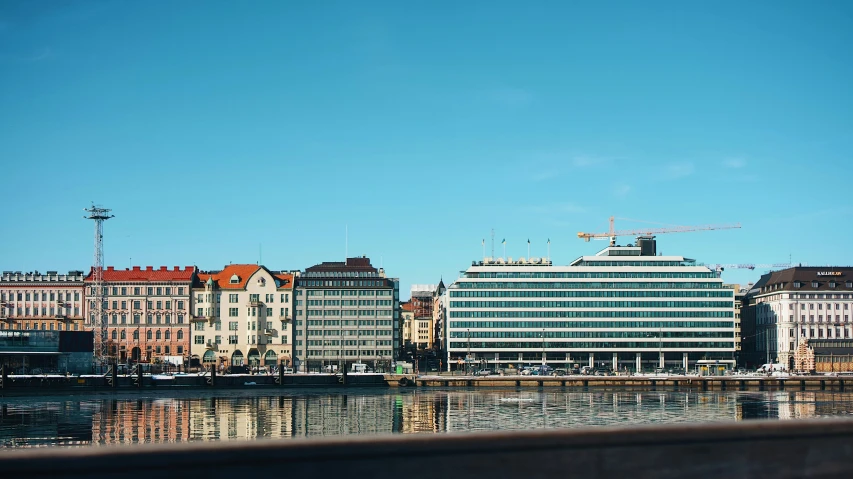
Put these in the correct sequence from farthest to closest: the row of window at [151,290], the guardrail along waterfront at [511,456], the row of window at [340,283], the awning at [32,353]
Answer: the row of window at [340,283]
the row of window at [151,290]
the awning at [32,353]
the guardrail along waterfront at [511,456]

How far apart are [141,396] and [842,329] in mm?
121303

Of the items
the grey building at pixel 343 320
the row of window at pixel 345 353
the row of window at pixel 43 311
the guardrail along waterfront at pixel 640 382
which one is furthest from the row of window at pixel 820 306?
the row of window at pixel 43 311

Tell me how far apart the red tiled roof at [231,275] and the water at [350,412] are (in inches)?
1779

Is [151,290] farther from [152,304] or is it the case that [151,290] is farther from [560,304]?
[560,304]

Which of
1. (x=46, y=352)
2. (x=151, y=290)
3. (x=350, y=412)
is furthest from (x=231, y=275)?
(x=350, y=412)

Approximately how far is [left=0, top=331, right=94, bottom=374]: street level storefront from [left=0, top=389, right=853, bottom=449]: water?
74.3ft

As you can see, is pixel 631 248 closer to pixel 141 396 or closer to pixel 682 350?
pixel 682 350

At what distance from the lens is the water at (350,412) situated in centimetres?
6744

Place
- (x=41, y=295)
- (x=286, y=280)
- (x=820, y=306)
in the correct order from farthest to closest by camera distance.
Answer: (x=820, y=306)
(x=286, y=280)
(x=41, y=295)

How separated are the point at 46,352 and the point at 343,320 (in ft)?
166

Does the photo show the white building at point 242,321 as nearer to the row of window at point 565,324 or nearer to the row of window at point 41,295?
the row of window at point 41,295

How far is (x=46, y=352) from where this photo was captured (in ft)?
433

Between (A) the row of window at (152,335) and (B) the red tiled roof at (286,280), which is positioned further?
(B) the red tiled roof at (286,280)

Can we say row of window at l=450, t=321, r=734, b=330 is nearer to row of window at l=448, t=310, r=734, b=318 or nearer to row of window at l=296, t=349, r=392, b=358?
row of window at l=448, t=310, r=734, b=318
